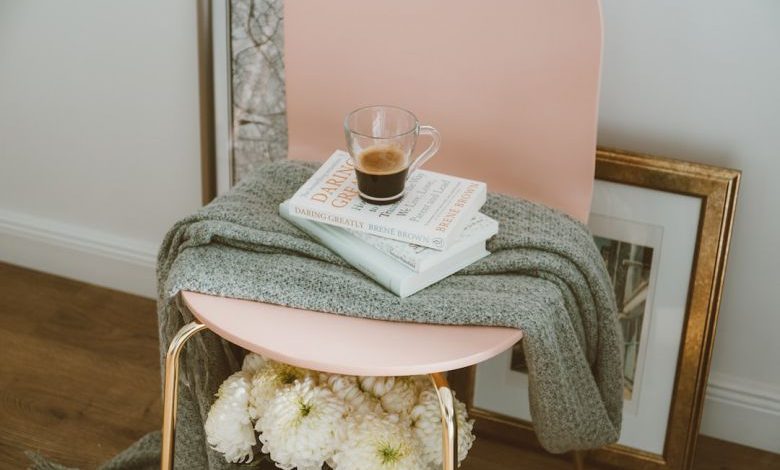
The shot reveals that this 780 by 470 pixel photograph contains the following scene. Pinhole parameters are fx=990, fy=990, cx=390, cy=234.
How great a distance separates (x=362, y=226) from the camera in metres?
1.18

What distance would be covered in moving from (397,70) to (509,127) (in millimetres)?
180

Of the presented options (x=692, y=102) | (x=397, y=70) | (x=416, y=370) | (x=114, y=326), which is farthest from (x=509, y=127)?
(x=114, y=326)

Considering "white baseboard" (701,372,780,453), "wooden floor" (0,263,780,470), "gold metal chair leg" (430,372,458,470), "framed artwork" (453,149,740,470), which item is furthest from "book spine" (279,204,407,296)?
"white baseboard" (701,372,780,453)

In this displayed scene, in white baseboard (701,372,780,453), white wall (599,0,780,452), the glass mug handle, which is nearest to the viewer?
the glass mug handle

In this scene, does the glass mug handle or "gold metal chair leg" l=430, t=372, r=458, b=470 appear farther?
the glass mug handle

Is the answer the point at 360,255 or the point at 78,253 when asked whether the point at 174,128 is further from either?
the point at 360,255

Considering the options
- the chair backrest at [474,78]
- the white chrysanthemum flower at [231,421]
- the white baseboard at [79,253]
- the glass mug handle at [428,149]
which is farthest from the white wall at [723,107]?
the white baseboard at [79,253]

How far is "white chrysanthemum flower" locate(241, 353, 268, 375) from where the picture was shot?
129 centimetres

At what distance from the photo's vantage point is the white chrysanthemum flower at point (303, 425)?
1.16 m

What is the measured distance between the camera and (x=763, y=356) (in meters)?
1.62

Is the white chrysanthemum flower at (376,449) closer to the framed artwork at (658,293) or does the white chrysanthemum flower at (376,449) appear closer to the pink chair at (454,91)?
the pink chair at (454,91)

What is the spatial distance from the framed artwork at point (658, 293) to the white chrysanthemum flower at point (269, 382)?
54 centimetres

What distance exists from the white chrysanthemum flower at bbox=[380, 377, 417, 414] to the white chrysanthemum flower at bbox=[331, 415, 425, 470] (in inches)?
1.7

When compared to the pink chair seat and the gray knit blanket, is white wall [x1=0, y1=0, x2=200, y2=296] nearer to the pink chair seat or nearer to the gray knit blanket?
the gray knit blanket
